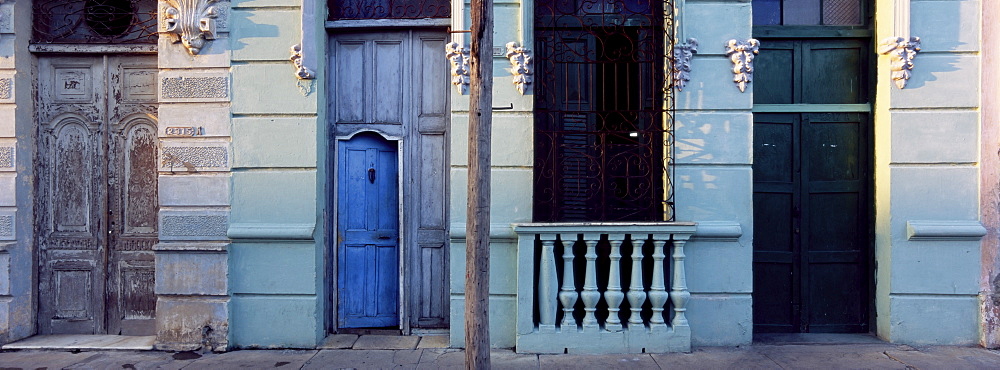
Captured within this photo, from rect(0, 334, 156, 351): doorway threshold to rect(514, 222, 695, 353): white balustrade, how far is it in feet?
12.1

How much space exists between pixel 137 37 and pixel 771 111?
6.49 m

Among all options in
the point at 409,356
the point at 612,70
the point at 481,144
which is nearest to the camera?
the point at 481,144

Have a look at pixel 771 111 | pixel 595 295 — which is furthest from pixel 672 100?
pixel 595 295

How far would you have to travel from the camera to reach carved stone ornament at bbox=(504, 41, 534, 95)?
5.82m

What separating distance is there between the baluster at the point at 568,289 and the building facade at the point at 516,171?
2 centimetres

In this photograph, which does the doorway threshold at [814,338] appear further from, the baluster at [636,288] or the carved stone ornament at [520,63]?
the carved stone ornament at [520,63]

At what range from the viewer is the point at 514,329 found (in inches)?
231

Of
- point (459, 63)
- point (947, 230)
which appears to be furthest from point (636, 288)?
point (947, 230)

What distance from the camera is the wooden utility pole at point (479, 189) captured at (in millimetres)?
4207

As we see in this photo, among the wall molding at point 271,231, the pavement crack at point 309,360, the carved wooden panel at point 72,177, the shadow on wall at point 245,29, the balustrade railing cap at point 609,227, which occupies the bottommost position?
the pavement crack at point 309,360

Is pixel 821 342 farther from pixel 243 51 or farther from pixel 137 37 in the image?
pixel 137 37

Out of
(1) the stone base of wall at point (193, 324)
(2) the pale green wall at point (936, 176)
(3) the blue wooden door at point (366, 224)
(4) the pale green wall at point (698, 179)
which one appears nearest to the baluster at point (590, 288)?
(4) the pale green wall at point (698, 179)

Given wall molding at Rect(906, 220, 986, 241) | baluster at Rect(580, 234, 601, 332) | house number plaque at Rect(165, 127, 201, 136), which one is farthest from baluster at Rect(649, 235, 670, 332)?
house number plaque at Rect(165, 127, 201, 136)

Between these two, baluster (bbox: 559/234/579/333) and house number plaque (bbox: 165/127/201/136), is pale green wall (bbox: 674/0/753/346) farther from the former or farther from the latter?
house number plaque (bbox: 165/127/201/136)
